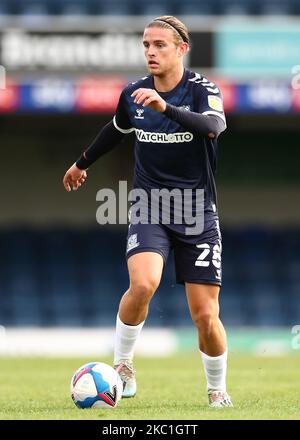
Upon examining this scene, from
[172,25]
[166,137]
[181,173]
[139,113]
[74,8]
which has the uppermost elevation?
[172,25]

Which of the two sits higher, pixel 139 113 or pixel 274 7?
pixel 274 7

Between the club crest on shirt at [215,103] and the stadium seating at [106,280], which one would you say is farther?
the stadium seating at [106,280]

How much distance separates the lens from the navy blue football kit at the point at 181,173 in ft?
21.7

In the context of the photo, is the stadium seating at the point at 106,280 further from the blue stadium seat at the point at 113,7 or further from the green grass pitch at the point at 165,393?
the green grass pitch at the point at 165,393

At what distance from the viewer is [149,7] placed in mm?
18812

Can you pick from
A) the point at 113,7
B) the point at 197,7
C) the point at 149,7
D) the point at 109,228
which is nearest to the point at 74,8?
the point at 113,7

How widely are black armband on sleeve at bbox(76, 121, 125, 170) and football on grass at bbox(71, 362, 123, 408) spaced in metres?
1.44

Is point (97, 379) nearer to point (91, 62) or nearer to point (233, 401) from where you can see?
point (233, 401)

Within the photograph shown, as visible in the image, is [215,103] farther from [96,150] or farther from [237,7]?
[237,7]

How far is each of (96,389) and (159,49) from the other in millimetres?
2032

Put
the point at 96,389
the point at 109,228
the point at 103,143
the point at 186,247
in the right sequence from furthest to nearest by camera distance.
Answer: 1. the point at 109,228
2. the point at 103,143
3. the point at 186,247
4. the point at 96,389

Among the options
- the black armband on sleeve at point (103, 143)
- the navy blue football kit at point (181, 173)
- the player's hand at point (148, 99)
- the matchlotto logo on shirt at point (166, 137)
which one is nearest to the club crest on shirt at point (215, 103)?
the navy blue football kit at point (181, 173)

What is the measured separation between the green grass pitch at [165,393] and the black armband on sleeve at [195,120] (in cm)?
160

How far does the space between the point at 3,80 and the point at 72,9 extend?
116 inches
